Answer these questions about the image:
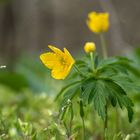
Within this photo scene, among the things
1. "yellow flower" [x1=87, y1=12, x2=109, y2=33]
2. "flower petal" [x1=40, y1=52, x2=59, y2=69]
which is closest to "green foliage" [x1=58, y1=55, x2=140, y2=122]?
"flower petal" [x1=40, y1=52, x2=59, y2=69]

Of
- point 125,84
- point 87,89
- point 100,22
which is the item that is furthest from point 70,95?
point 100,22

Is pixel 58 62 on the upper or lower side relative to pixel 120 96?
upper

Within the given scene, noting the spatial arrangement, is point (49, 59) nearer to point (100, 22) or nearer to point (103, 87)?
point (103, 87)

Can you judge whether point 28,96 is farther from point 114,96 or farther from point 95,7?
point 95,7

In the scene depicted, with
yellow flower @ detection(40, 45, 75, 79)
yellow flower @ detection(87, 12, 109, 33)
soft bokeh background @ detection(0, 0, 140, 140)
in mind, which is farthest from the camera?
soft bokeh background @ detection(0, 0, 140, 140)

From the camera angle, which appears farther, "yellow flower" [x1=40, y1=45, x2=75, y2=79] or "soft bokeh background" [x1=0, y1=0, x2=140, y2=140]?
"soft bokeh background" [x1=0, y1=0, x2=140, y2=140]

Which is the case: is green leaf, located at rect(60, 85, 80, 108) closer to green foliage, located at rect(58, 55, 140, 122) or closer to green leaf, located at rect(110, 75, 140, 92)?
green foliage, located at rect(58, 55, 140, 122)

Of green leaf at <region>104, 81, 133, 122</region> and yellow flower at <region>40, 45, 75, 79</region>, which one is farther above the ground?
yellow flower at <region>40, 45, 75, 79</region>

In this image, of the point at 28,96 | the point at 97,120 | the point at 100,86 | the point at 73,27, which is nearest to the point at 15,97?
the point at 28,96
